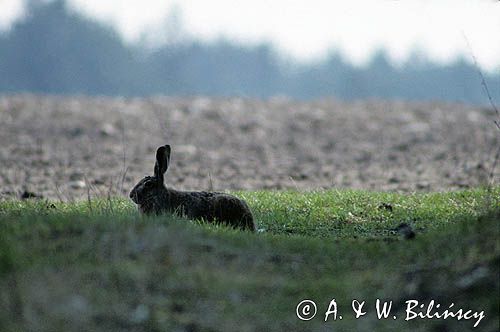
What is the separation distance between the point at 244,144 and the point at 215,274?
63.2ft

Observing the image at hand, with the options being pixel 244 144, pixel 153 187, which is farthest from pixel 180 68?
pixel 153 187

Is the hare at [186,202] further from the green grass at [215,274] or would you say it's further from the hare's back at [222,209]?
the green grass at [215,274]

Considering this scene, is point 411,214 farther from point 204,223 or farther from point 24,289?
point 24,289

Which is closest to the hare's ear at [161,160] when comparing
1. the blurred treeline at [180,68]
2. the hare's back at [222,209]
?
the hare's back at [222,209]

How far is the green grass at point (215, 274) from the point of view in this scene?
6.74 metres

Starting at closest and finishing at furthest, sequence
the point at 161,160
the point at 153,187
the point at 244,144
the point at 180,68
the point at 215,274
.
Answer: the point at 215,274, the point at 161,160, the point at 153,187, the point at 244,144, the point at 180,68

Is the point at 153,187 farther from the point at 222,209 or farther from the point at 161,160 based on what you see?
the point at 222,209

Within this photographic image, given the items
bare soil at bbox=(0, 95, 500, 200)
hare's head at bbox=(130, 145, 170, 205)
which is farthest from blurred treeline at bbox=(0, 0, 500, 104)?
hare's head at bbox=(130, 145, 170, 205)

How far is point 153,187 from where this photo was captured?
11.2m

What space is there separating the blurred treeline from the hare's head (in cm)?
3317

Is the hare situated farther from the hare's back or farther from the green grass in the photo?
the green grass

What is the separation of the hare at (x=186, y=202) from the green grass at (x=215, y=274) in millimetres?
1034

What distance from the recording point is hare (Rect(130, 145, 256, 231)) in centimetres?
1088

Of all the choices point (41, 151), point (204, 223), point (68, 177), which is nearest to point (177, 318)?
point (204, 223)
